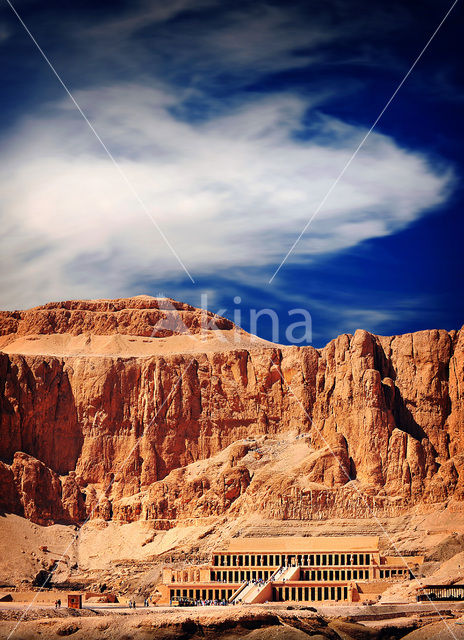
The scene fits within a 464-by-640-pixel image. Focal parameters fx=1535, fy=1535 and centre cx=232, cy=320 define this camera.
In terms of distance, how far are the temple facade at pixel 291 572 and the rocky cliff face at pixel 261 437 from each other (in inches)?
316

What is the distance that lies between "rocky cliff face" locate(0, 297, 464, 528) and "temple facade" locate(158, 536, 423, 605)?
8.02 m

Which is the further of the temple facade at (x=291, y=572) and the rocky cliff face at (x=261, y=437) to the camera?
the rocky cliff face at (x=261, y=437)

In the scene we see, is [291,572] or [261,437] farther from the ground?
[261,437]

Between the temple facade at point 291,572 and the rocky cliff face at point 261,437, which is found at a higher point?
the rocky cliff face at point 261,437

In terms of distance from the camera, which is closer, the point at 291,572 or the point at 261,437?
the point at 291,572

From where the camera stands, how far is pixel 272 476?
180 m

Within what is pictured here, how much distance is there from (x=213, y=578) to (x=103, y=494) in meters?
37.6

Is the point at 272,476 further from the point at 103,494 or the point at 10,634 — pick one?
the point at 10,634

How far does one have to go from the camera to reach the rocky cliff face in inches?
6914

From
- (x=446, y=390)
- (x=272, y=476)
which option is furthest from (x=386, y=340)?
(x=272, y=476)

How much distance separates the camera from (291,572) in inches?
6058

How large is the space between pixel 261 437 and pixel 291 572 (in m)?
40.7

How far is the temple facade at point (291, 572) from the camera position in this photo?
14825cm

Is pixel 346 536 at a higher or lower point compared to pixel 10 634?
higher
